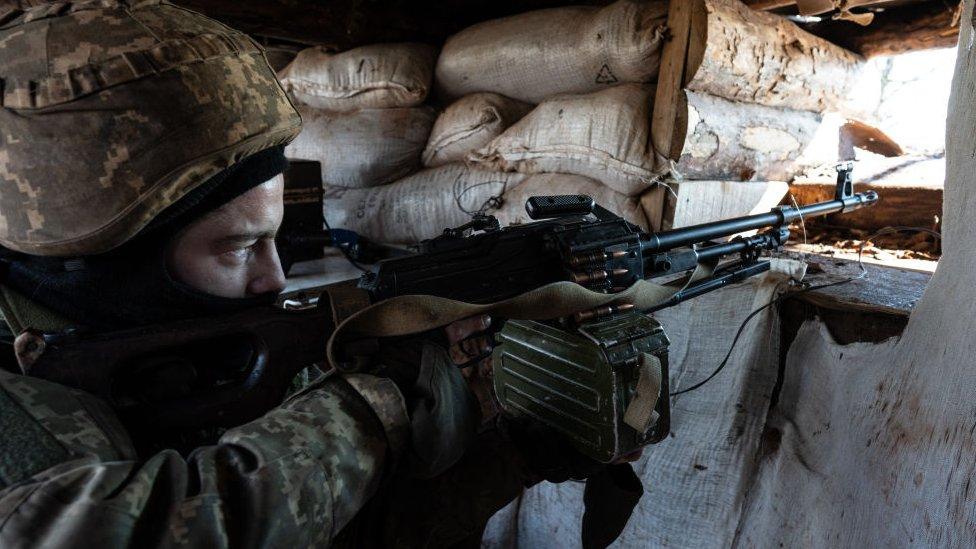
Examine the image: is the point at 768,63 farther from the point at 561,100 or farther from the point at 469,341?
the point at 469,341

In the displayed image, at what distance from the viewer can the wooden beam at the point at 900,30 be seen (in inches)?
86.8

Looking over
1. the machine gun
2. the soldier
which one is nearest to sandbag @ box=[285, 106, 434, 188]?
the machine gun

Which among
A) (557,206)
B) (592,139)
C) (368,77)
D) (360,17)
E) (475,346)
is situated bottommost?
(475,346)

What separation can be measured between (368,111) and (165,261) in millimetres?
2560

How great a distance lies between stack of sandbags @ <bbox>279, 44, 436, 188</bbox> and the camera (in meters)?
2.96

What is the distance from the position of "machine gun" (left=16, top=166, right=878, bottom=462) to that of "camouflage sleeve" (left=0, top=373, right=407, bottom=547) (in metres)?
0.09

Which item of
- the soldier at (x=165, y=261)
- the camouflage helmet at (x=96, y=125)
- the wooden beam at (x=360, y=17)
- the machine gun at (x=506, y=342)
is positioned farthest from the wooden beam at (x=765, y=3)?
the camouflage helmet at (x=96, y=125)

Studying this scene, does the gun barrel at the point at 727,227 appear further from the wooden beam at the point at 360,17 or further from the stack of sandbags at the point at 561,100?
the wooden beam at the point at 360,17

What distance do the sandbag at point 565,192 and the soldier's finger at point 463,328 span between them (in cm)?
95

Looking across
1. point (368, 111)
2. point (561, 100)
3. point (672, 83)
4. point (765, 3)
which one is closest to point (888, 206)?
point (765, 3)

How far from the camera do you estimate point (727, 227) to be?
1.41 meters

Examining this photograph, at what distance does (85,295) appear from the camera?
0.74 meters

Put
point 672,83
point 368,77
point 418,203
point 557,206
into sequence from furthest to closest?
point 368,77 < point 418,203 < point 672,83 < point 557,206

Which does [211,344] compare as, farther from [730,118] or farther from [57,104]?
[730,118]
